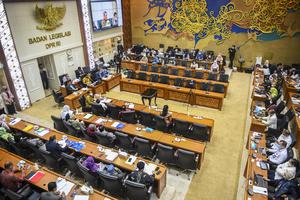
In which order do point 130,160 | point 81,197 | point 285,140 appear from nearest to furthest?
point 81,197 → point 130,160 → point 285,140

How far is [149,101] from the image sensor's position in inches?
480

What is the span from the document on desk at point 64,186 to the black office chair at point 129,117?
425 cm

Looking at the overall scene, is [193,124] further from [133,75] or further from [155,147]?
[133,75]

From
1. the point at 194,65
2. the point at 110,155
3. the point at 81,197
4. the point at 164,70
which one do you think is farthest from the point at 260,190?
the point at 194,65

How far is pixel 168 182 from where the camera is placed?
741 centimetres

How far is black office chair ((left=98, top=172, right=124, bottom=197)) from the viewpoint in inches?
A: 240

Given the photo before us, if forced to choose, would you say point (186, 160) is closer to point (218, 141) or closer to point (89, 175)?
point (218, 141)

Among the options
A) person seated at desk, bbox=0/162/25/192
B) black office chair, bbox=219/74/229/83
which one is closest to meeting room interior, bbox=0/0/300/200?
person seated at desk, bbox=0/162/25/192

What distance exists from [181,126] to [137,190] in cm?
380

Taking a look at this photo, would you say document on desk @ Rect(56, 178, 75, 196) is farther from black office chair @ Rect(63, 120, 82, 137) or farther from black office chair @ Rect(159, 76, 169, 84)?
black office chair @ Rect(159, 76, 169, 84)

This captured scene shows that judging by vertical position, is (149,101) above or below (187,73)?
below

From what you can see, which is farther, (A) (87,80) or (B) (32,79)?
(A) (87,80)

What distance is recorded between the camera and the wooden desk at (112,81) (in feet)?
47.6

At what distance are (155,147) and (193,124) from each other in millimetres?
1849
